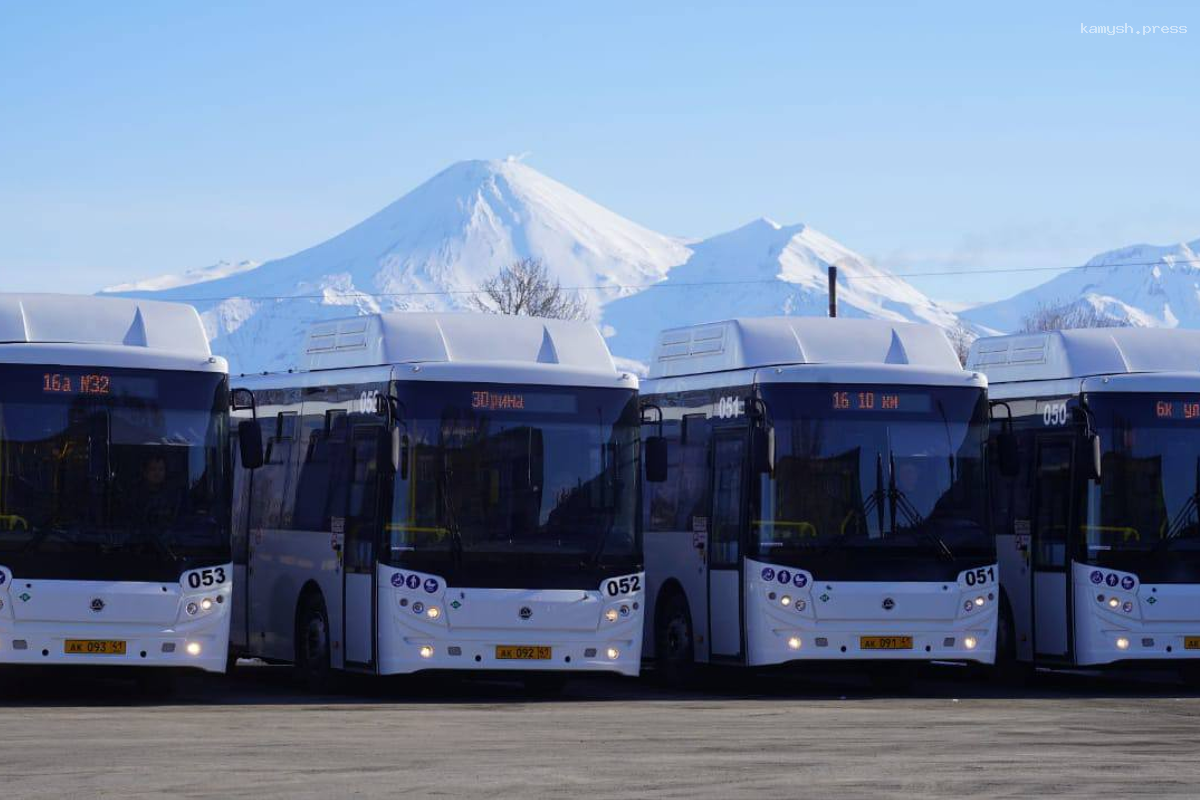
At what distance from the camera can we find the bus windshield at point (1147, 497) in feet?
74.1

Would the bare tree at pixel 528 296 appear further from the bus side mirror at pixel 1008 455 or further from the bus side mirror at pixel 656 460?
the bus side mirror at pixel 656 460

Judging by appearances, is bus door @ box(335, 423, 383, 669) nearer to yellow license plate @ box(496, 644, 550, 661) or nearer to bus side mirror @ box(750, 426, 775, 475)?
yellow license plate @ box(496, 644, 550, 661)

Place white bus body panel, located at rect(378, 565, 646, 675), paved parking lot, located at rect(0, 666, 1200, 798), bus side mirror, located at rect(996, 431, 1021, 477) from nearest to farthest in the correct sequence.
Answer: paved parking lot, located at rect(0, 666, 1200, 798) → white bus body panel, located at rect(378, 565, 646, 675) → bus side mirror, located at rect(996, 431, 1021, 477)

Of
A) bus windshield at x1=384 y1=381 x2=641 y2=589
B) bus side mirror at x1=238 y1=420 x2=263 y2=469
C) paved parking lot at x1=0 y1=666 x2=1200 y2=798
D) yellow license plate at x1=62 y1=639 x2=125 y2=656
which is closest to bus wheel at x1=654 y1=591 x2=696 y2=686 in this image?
paved parking lot at x1=0 y1=666 x2=1200 y2=798

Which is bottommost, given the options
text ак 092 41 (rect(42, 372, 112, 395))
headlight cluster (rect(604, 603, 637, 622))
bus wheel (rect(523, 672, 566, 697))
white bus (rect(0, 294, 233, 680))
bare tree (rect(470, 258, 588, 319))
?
bus wheel (rect(523, 672, 566, 697))

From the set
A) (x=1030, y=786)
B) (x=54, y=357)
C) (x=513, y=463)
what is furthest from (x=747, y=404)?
(x=1030, y=786)

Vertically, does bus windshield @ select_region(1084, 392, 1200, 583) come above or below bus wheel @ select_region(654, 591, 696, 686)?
above

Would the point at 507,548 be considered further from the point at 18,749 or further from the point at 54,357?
the point at 18,749

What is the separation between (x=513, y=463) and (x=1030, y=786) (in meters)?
7.62

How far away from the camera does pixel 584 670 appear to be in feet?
69.6

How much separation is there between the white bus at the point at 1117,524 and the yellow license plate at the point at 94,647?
25.9 ft

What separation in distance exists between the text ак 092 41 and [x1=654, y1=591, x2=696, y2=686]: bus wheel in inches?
244

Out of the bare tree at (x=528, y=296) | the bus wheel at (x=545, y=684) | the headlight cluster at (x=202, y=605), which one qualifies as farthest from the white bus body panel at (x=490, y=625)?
the bare tree at (x=528, y=296)

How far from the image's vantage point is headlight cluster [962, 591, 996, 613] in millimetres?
22125
